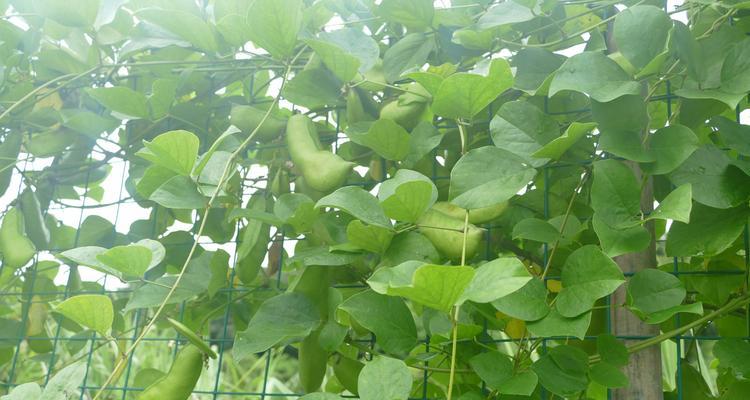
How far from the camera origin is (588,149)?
2.19 ft

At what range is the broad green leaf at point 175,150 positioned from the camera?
604mm

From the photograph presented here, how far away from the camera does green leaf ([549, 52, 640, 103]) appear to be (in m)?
0.56

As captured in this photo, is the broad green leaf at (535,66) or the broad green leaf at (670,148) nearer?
the broad green leaf at (670,148)

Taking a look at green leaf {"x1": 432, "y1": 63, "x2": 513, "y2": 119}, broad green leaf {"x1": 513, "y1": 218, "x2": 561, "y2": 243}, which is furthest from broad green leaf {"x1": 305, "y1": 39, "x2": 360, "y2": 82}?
broad green leaf {"x1": 513, "y1": 218, "x2": 561, "y2": 243}

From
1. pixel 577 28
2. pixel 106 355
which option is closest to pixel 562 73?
pixel 577 28

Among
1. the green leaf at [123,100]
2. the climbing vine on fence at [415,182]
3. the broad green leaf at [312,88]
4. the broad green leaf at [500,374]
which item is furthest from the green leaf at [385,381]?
the green leaf at [123,100]

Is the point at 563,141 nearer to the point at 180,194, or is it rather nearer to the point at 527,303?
the point at 527,303

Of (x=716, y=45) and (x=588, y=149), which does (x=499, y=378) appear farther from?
(x=716, y=45)

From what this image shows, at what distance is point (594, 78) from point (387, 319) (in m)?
0.26

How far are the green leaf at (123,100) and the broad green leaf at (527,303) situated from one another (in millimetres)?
482

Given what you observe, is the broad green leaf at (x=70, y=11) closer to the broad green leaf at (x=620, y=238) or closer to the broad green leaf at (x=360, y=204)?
the broad green leaf at (x=360, y=204)

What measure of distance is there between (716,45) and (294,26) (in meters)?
0.37

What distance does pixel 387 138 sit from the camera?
67 cm

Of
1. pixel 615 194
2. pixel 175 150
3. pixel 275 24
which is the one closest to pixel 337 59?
pixel 275 24
